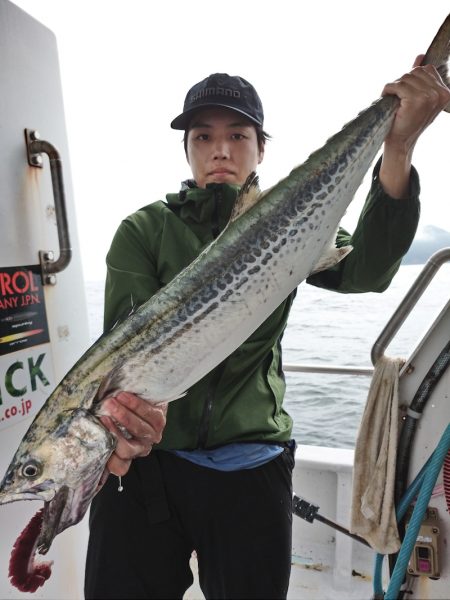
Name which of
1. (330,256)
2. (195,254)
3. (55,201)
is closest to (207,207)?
(195,254)

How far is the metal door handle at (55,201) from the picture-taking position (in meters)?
2.31

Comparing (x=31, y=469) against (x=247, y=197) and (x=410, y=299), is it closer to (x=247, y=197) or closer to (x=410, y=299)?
(x=247, y=197)

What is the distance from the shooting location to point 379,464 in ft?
8.63

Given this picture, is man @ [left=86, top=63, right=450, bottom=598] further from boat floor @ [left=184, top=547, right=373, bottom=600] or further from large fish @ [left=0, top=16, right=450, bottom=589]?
boat floor @ [left=184, top=547, right=373, bottom=600]

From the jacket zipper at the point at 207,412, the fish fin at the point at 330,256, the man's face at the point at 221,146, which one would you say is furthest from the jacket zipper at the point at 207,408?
the man's face at the point at 221,146

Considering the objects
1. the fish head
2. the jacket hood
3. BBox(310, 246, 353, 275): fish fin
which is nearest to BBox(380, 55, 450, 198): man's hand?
BBox(310, 246, 353, 275): fish fin

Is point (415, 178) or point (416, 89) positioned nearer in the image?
point (416, 89)

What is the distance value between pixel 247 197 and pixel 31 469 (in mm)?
1236

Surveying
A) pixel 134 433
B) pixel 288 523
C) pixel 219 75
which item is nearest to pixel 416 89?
pixel 219 75

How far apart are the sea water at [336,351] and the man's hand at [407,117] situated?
0.89 meters

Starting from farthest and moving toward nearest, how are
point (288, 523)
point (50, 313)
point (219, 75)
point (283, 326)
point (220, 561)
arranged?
1. point (50, 313)
2. point (219, 75)
3. point (283, 326)
4. point (288, 523)
5. point (220, 561)

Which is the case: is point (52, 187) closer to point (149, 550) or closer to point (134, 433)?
point (134, 433)

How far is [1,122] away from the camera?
2141 mm

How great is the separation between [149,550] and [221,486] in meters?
0.36
